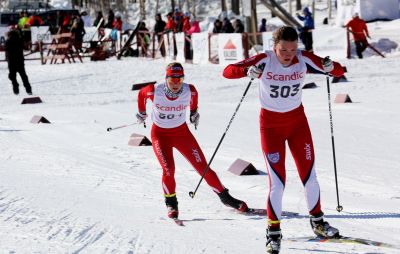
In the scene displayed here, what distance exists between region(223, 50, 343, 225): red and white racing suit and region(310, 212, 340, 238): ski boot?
48 mm

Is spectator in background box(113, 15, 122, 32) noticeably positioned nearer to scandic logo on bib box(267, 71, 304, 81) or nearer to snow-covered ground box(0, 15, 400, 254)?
snow-covered ground box(0, 15, 400, 254)

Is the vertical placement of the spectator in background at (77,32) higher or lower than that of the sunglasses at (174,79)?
lower

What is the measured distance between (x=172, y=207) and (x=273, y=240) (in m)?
1.57

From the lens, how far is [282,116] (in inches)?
227

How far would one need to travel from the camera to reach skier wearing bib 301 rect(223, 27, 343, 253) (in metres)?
5.64

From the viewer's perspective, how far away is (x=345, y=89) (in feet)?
52.6

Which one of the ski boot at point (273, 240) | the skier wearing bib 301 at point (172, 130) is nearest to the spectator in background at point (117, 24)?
the skier wearing bib 301 at point (172, 130)

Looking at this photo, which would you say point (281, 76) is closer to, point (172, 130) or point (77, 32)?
point (172, 130)

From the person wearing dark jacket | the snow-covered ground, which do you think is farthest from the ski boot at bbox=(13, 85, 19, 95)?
the snow-covered ground

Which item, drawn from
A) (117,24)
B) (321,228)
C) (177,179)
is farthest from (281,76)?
(117,24)

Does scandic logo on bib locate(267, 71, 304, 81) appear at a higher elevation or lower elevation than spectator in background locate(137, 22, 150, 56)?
higher

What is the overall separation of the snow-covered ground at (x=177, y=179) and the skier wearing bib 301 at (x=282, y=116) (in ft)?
1.17

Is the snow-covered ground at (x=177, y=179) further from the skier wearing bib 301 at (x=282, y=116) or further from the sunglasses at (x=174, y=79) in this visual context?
the sunglasses at (x=174, y=79)

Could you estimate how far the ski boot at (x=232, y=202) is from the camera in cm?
686
